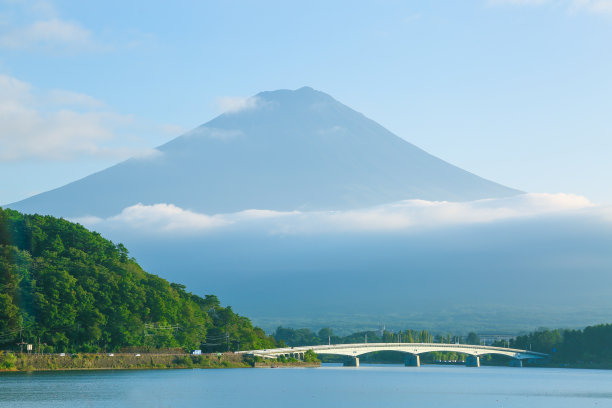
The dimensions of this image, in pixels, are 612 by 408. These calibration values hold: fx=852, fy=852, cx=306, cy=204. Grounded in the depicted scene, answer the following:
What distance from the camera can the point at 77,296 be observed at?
119625mm

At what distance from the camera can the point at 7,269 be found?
10969 cm

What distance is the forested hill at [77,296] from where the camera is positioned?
4456 inches

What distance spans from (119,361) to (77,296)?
1467cm

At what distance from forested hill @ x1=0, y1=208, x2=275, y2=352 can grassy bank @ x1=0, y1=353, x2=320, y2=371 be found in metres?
1.94

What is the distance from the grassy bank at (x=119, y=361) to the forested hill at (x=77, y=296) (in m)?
1.94

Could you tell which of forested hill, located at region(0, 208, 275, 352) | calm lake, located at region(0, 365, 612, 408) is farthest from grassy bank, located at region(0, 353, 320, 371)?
calm lake, located at region(0, 365, 612, 408)

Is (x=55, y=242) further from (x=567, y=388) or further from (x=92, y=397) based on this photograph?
(x=567, y=388)

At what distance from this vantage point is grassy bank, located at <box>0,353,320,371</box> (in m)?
112

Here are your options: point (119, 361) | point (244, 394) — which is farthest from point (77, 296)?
point (244, 394)

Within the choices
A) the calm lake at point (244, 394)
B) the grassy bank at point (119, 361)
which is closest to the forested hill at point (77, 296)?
the grassy bank at point (119, 361)

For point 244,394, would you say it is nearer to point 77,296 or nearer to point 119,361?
point 77,296

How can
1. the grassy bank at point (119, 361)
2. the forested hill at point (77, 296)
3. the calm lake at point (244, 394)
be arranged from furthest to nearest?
the forested hill at point (77, 296) < the grassy bank at point (119, 361) < the calm lake at point (244, 394)

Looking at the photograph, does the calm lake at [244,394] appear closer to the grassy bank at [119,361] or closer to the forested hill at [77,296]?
the grassy bank at [119,361]

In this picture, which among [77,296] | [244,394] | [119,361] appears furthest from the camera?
[119,361]
